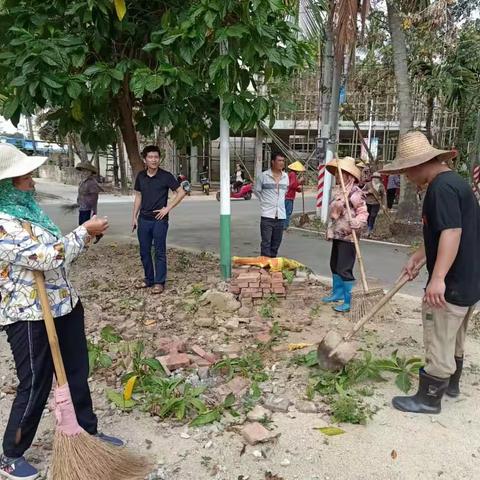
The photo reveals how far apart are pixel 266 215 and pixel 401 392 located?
9.80ft

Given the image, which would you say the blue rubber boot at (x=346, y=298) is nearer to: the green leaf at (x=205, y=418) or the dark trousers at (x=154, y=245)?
the dark trousers at (x=154, y=245)

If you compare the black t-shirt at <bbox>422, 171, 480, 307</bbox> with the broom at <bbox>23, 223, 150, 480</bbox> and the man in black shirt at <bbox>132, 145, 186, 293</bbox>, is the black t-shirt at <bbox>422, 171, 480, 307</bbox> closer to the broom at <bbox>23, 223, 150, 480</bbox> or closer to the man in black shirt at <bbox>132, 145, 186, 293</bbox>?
the broom at <bbox>23, 223, 150, 480</bbox>

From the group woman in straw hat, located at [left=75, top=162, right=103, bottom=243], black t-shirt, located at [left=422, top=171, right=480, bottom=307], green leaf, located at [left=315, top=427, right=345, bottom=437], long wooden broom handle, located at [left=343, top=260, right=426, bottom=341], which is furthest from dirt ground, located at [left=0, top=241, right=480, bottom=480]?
woman in straw hat, located at [left=75, top=162, right=103, bottom=243]

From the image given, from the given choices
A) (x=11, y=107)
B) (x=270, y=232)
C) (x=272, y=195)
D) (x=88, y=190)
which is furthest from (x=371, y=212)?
(x=11, y=107)

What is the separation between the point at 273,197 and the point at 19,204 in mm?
3836

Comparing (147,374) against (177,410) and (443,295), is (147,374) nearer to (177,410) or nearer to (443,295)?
(177,410)

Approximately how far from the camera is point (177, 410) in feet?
9.49

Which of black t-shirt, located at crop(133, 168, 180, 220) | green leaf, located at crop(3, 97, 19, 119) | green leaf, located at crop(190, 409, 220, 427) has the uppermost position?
green leaf, located at crop(3, 97, 19, 119)

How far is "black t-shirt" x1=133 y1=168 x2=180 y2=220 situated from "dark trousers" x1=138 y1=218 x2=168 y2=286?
3.8 inches

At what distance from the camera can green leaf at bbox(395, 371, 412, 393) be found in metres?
3.23

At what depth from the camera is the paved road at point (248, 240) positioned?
7039 mm

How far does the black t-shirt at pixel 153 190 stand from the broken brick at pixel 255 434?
112 inches

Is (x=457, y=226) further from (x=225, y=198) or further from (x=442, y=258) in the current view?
(x=225, y=198)

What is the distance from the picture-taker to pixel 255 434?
8.71 ft
